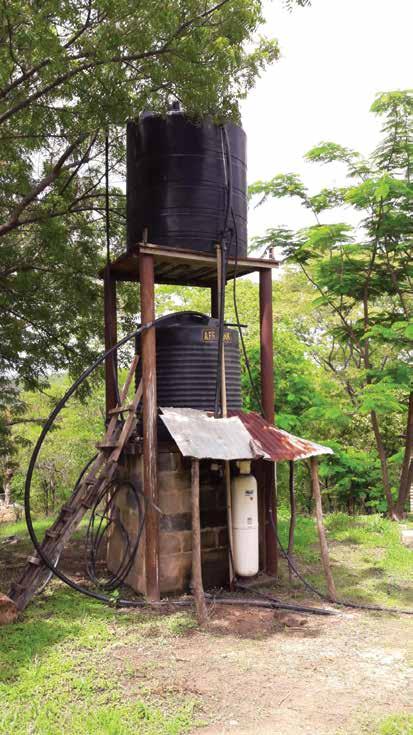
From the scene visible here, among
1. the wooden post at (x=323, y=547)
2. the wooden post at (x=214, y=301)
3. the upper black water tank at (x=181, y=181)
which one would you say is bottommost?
the wooden post at (x=323, y=547)

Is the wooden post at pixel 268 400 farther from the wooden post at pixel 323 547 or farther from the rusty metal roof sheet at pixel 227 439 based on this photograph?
the wooden post at pixel 323 547

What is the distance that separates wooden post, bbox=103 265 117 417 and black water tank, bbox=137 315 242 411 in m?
1.48

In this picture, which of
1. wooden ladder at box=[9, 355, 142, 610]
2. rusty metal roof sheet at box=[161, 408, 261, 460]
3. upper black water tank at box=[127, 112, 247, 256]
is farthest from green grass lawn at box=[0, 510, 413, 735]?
upper black water tank at box=[127, 112, 247, 256]

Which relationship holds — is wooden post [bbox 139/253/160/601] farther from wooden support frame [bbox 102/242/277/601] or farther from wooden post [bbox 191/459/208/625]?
wooden post [bbox 191/459/208/625]

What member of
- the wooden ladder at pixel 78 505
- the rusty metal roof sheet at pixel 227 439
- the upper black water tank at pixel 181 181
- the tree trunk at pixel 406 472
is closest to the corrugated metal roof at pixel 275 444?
the rusty metal roof sheet at pixel 227 439

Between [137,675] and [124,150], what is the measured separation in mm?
7903

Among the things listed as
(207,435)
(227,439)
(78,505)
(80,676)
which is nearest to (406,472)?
(227,439)

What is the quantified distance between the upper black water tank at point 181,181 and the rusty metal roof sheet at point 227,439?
7.58 feet

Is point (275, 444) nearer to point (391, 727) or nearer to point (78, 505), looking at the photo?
point (78, 505)

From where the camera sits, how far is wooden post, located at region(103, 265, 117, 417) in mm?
9336

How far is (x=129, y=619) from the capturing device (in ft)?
22.0

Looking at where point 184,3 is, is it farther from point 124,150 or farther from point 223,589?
point 223,589

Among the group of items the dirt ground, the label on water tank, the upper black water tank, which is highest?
the upper black water tank

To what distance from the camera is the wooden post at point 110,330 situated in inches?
368
